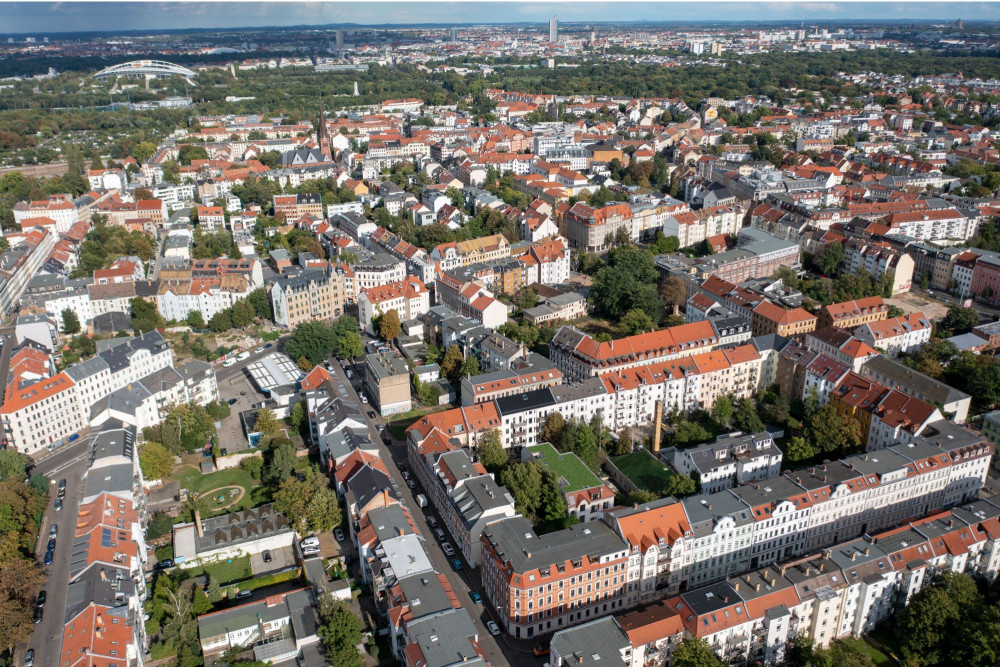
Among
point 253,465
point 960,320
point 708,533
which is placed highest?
point 708,533

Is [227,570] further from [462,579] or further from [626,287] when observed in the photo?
[626,287]

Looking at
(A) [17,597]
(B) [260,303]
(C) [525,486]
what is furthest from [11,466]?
(C) [525,486]

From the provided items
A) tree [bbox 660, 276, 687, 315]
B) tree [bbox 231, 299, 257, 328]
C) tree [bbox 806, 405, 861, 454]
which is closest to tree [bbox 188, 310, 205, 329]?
tree [bbox 231, 299, 257, 328]

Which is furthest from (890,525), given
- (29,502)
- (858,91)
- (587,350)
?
(858,91)

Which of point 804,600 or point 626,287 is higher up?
point 626,287

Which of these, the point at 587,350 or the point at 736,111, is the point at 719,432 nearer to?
the point at 587,350
